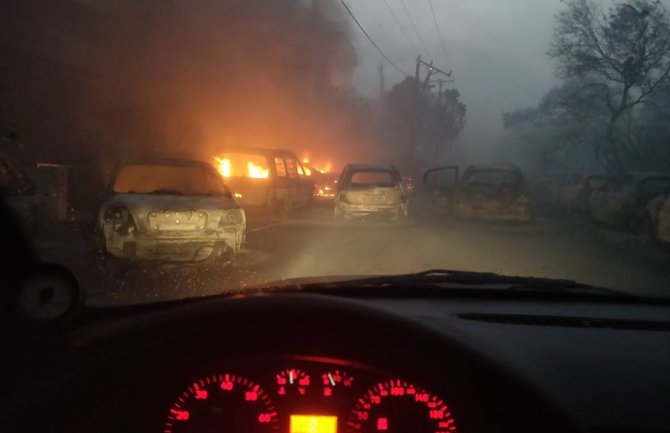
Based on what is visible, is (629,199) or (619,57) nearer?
(629,199)

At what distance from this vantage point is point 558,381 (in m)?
2.74

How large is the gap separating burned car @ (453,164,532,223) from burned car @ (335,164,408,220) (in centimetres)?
160

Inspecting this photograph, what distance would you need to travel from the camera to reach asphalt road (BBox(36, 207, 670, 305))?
9117mm

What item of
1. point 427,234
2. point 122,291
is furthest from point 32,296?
point 427,234

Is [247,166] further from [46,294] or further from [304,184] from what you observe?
[46,294]

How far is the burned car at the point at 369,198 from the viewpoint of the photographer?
17484 mm

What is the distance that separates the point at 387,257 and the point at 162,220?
12.6 feet

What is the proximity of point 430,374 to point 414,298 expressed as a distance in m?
2.08

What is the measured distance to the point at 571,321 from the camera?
11.4ft

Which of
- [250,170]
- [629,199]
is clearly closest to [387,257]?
[250,170]

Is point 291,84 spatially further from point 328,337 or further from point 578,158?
point 328,337

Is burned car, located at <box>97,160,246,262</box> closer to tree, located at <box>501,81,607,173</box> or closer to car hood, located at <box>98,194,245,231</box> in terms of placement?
car hood, located at <box>98,194,245,231</box>

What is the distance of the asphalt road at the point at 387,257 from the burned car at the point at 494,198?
336 millimetres

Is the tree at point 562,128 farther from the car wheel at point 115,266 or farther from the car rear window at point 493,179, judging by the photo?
the car wheel at point 115,266
